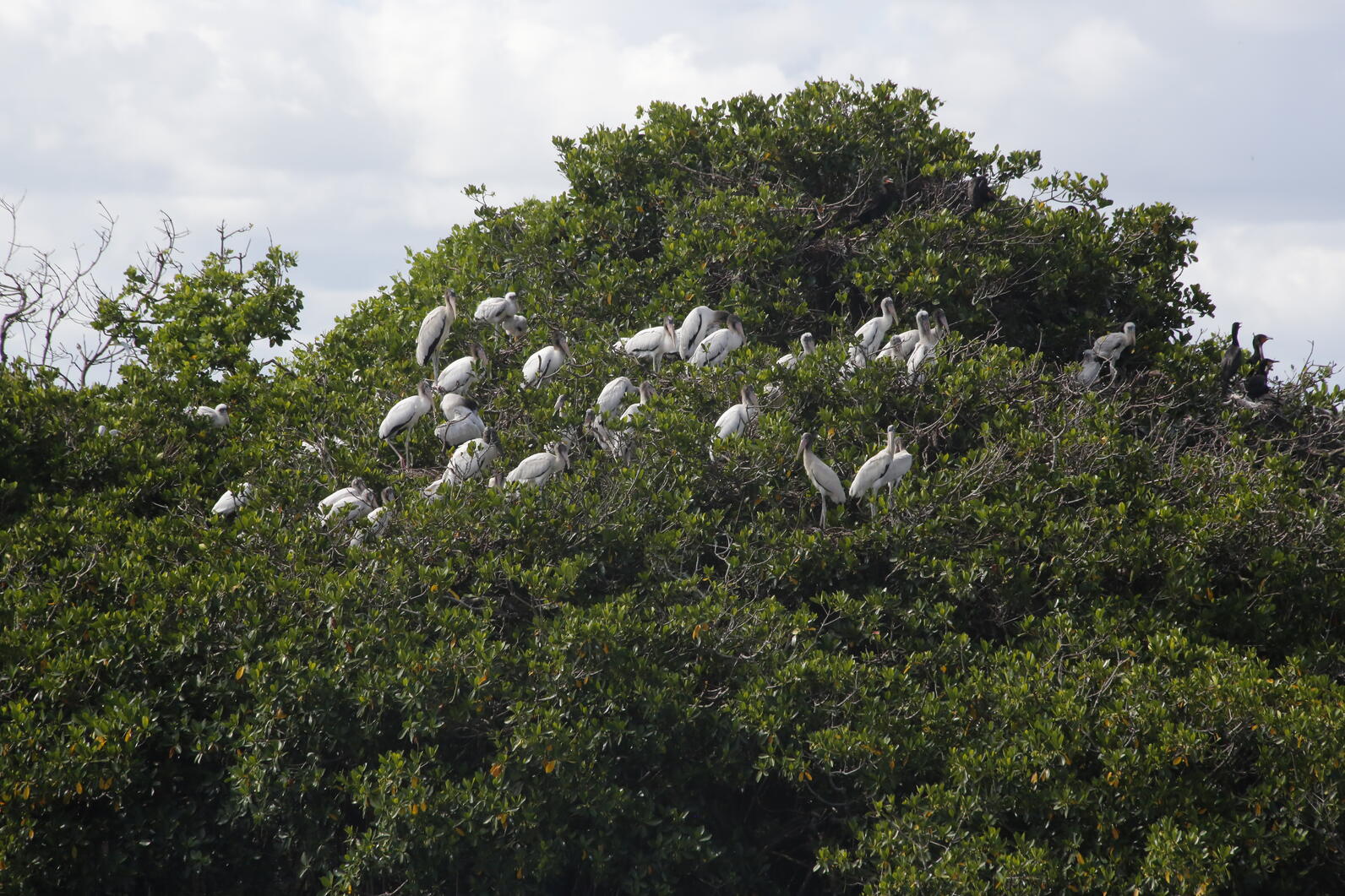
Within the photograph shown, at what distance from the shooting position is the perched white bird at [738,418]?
31.3ft

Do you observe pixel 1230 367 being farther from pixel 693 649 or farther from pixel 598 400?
pixel 693 649

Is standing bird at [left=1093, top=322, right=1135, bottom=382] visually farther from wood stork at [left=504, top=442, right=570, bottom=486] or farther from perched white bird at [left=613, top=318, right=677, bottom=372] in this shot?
wood stork at [left=504, top=442, right=570, bottom=486]

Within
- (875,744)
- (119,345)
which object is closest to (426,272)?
(119,345)

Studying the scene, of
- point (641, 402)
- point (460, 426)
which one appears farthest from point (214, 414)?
point (641, 402)

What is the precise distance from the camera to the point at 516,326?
477 inches

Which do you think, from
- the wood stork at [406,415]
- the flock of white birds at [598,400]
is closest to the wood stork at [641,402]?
the flock of white birds at [598,400]

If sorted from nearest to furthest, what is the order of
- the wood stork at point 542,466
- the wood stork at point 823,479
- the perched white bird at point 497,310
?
1. the wood stork at point 823,479
2. the wood stork at point 542,466
3. the perched white bird at point 497,310

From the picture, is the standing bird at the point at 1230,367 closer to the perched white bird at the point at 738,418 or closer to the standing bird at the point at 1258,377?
the standing bird at the point at 1258,377

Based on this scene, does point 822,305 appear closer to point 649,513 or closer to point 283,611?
point 649,513

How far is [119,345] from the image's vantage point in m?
17.3

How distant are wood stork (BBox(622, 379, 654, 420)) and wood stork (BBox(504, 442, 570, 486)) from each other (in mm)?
638

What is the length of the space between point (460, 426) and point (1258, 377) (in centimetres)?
833

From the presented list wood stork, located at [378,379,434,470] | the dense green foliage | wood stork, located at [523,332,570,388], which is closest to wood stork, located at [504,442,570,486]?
the dense green foliage

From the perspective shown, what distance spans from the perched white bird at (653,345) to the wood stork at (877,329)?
183 cm
